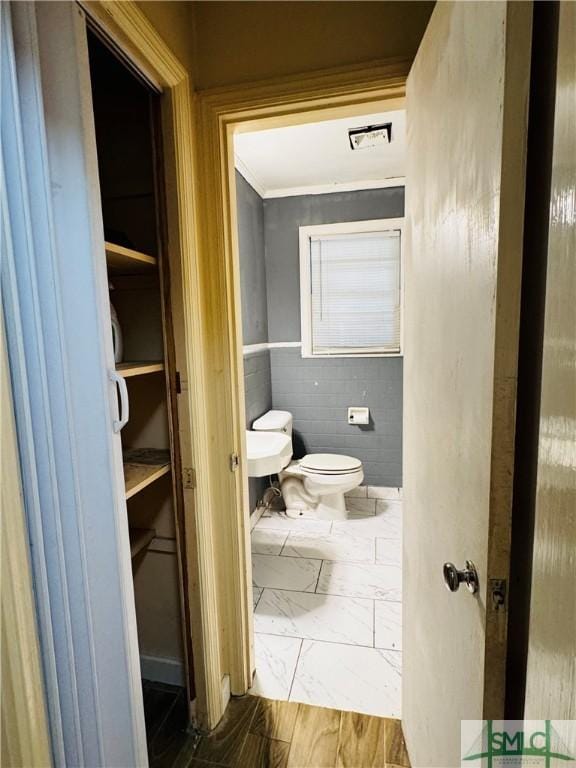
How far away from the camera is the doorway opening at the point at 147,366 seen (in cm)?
125

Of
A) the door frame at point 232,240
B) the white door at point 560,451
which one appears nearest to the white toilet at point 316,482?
the door frame at point 232,240

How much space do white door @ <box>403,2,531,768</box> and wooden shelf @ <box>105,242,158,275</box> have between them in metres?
0.81

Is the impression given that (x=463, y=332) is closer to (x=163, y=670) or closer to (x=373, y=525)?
(x=163, y=670)

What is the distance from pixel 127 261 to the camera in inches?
47.7

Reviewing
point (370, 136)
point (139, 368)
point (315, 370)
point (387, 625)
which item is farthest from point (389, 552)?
point (370, 136)

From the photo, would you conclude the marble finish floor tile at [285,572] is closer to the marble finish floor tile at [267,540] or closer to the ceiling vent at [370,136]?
the marble finish floor tile at [267,540]

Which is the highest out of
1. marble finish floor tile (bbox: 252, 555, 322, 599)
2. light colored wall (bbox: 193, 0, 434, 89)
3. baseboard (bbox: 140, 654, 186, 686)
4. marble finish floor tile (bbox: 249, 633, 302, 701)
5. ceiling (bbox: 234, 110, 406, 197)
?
ceiling (bbox: 234, 110, 406, 197)

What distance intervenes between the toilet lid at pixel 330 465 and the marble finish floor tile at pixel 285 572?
0.64m

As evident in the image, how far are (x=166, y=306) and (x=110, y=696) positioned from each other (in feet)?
3.38

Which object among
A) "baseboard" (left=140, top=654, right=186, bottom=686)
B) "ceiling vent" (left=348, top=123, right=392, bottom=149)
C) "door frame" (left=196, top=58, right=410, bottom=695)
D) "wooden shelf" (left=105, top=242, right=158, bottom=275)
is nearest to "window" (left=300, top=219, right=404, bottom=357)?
"ceiling vent" (left=348, top=123, right=392, bottom=149)

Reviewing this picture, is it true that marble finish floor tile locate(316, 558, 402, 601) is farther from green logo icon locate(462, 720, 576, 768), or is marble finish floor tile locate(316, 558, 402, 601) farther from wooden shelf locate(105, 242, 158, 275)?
wooden shelf locate(105, 242, 158, 275)

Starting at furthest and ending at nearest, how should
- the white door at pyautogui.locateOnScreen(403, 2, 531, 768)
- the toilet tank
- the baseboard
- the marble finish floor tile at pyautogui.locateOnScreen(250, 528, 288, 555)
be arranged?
the toilet tank → the marble finish floor tile at pyautogui.locateOnScreen(250, 528, 288, 555) → the baseboard → the white door at pyautogui.locateOnScreen(403, 2, 531, 768)

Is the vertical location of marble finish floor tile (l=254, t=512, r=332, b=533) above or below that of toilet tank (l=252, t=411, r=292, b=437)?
below

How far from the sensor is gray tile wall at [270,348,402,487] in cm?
331
